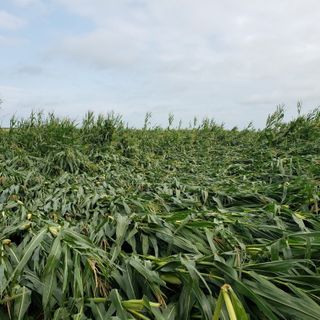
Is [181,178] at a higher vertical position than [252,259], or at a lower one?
higher

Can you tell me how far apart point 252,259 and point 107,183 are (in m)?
1.96

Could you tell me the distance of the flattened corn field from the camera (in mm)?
1300

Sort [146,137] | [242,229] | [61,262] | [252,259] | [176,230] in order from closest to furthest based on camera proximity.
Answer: [61,262], [252,259], [176,230], [242,229], [146,137]

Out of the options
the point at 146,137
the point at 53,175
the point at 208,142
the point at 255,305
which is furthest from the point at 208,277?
the point at 208,142

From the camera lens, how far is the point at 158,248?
1.75 meters

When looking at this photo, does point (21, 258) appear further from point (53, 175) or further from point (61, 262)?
point (53, 175)

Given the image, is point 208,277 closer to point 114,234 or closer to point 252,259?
point 252,259

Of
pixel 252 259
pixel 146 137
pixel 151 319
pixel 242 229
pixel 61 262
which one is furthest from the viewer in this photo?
pixel 146 137

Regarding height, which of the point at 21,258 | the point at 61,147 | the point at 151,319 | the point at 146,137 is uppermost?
the point at 146,137

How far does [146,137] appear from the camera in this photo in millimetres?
5832

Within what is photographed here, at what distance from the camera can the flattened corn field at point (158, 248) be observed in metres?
1.30

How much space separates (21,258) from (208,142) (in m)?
5.24

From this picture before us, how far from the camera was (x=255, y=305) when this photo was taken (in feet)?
4.40

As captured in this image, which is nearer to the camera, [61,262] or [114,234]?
[61,262]
